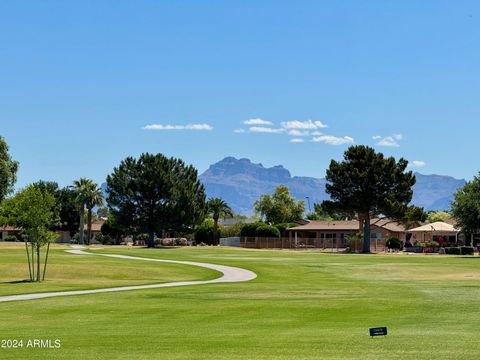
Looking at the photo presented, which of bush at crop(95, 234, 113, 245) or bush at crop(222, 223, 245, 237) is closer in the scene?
bush at crop(222, 223, 245, 237)

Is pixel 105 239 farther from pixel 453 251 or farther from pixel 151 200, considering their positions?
pixel 453 251

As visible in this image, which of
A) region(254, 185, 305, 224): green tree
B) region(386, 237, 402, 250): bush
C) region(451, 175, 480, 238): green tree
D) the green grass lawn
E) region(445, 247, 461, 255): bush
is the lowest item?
the green grass lawn

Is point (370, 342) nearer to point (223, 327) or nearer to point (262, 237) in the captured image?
point (223, 327)

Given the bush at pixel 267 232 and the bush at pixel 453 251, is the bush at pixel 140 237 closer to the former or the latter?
the bush at pixel 267 232

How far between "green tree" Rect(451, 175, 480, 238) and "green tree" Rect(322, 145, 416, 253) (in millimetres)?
16865

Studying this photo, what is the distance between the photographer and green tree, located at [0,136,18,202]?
285 feet

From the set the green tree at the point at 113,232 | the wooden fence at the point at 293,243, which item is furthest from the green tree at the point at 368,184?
the green tree at the point at 113,232

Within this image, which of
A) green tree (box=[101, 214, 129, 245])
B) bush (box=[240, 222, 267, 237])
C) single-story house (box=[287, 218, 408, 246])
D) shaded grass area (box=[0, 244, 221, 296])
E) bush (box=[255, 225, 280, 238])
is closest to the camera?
shaded grass area (box=[0, 244, 221, 296])

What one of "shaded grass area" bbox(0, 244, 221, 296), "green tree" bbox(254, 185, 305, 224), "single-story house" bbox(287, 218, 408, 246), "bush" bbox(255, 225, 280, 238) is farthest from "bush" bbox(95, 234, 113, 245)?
"shaded grass area" bbox(0, 244, 221, 296)

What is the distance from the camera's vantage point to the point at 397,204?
358ft

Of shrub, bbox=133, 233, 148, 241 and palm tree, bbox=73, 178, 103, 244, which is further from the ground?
palm tree, bbox=73, 178, 103, 244

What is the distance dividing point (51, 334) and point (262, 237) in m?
109

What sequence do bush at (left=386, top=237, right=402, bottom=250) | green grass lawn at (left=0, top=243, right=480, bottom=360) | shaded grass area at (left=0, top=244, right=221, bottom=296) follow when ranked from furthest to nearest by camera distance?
bush at (left=386, top=237, right=402, bottom=250), shaded grass area at (left=0, top=244, right=221, bottom=296), green grass lawn at (left=0, top=243, right=480, bottom=360)

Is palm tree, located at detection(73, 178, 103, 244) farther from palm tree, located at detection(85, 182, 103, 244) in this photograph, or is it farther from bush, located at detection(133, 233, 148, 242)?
bush, located at detection(133, 233, 148, 242)
